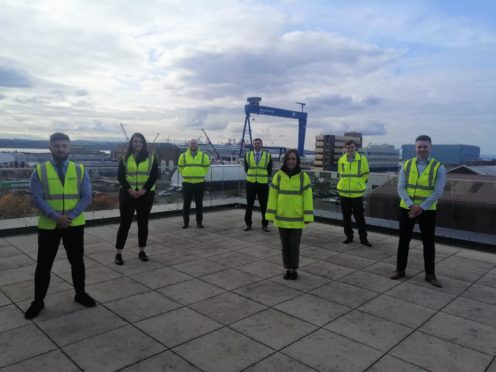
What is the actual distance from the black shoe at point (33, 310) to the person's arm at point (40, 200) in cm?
86

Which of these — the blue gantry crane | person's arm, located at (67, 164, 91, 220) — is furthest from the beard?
the blue gantry crane

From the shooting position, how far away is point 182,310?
12.9 ft

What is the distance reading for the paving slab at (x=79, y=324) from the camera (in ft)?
11.0

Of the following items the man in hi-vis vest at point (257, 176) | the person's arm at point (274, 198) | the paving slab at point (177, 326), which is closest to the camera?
the paving slab at point (177, 326)

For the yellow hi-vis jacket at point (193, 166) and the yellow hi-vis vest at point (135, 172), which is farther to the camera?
the yellow hi-vis jacket at point (193, 166)

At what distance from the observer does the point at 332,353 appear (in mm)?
3143

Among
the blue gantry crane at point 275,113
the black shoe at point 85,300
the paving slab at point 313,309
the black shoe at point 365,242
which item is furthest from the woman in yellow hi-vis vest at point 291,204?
the blue gantry crane at point 275,113

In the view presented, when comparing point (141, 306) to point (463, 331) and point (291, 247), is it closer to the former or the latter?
point (291, 247)

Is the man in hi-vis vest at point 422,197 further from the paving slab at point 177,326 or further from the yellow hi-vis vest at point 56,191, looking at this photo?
the yellow hi-vis vest at point 56,191

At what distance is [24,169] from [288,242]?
4.98 m

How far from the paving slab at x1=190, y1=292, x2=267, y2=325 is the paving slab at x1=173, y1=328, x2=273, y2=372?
0.33m

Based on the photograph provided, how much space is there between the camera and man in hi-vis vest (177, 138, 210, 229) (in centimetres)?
809

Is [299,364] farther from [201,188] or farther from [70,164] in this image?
[201,188]

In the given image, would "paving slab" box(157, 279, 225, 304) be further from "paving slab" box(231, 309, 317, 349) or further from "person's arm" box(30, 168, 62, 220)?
"person's arm" box(30, 168, 62, 220)
